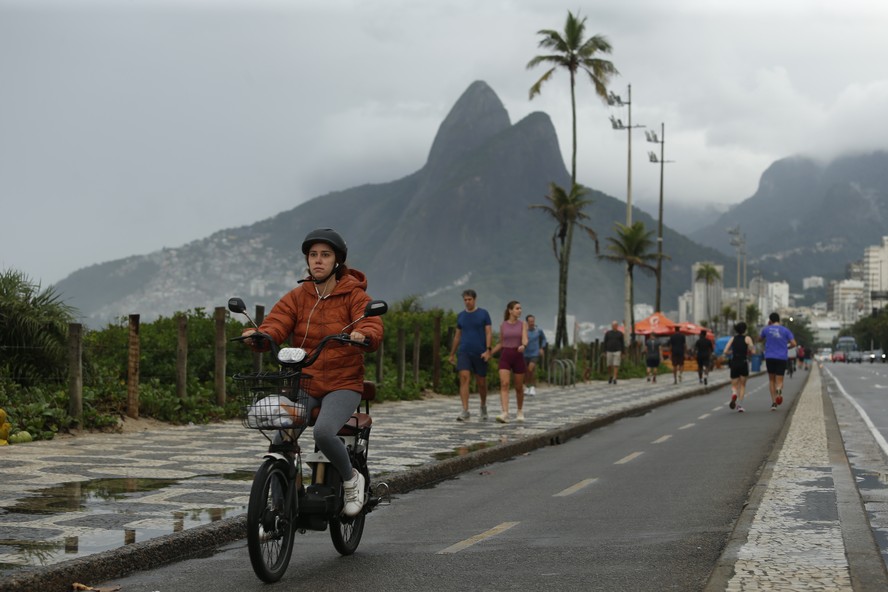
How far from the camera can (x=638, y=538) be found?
8000 millimetres

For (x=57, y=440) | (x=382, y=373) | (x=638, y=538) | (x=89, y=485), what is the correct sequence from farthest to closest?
(x=382, y=373) < (x=57, y=440) < (x=89, y=485) < (x=638, y=538)

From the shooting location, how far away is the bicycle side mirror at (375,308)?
6.75 meters

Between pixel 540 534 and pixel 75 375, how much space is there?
7.60 m

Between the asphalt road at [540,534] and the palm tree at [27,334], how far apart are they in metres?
5.49

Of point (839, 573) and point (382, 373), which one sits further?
point (382, 373)

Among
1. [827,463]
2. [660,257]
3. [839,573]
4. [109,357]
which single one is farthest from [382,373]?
[660,257]

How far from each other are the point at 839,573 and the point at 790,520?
1900 millimetres

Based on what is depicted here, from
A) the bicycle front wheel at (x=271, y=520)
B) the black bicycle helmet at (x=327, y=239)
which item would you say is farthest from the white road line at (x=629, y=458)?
the bicycle front wheel at (x=271, y=520)

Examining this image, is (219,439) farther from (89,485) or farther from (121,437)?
(89,485)

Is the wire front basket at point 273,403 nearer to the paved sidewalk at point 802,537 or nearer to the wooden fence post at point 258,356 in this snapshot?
the paved sidewalk at point 802,537

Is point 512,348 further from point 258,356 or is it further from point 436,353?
point 436,353

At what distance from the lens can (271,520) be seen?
650cm

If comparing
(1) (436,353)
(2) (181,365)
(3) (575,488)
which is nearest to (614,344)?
(1) (436,353)

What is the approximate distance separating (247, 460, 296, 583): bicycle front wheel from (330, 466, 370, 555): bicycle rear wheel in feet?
1.93
